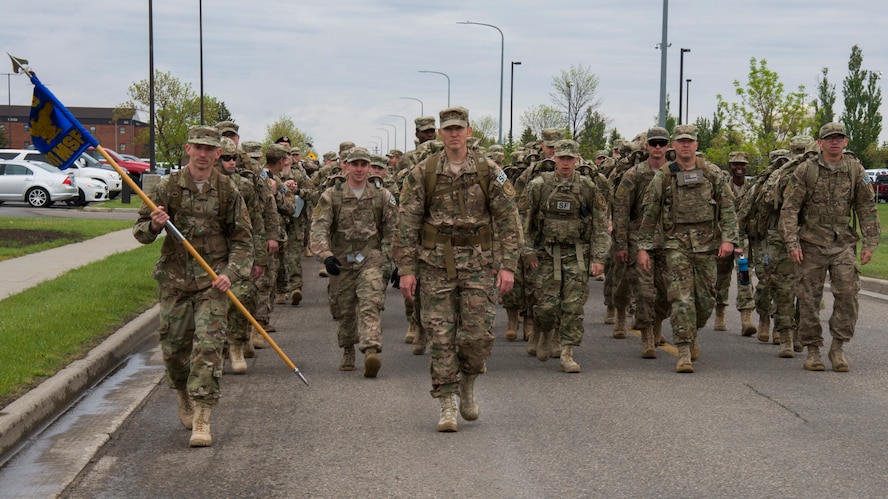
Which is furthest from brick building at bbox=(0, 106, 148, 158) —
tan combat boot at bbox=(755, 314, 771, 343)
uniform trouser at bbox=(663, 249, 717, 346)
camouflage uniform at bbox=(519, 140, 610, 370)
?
uniform trouser at bbox=(663, 249, 717, 346)

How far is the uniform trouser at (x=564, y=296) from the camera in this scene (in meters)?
10.5

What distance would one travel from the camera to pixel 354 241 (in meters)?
10.6

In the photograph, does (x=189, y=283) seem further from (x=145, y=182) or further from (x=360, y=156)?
(x=145, y=182)

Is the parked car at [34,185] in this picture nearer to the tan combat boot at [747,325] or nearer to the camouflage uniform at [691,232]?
the tan combat boot at [747,325]

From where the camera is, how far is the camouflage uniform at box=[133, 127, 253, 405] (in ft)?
25.0

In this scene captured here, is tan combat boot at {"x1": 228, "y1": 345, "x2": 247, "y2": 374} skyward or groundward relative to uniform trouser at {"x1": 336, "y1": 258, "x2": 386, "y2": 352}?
groundward

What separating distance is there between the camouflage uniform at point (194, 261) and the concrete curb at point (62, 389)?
1017 mm

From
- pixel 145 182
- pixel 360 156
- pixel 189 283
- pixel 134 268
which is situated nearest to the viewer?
pixel 189 283

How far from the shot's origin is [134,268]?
18.1 m

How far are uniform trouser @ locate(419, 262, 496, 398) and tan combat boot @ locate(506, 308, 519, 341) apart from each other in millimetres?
4682

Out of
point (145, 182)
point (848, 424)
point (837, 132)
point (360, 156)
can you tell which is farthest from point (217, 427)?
point (145, 182)

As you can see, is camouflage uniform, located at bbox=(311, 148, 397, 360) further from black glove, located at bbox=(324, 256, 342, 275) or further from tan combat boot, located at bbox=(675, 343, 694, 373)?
tan combat boot, located at bbox=(675, 343, 694, 373)

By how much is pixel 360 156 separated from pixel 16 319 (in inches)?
158

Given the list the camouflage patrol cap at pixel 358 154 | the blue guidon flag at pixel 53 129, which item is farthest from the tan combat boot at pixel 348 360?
the blue guidon flag at pixel 53 129
